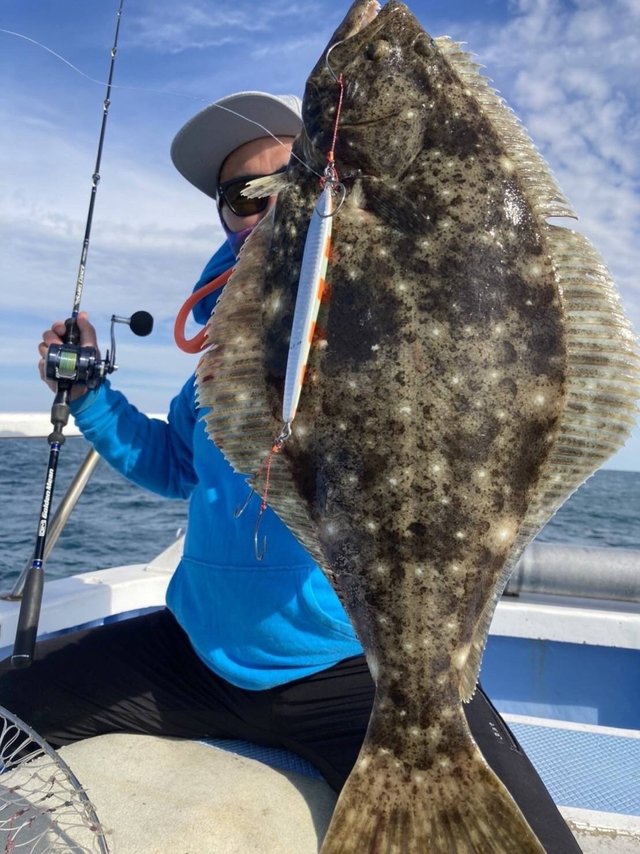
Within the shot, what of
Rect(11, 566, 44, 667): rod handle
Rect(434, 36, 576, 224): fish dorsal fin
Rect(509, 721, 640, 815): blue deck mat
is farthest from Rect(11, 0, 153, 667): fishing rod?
Rect(509, 721, 640, 815): blue deck mat

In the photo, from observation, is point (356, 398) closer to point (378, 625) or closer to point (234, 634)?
point (378, 625)

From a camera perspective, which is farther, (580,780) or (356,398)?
(580,780)

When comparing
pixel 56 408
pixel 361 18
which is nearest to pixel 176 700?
pixel 56 408

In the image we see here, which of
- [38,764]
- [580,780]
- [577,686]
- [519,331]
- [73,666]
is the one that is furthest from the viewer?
[577,686]

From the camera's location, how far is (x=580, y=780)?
315 cm

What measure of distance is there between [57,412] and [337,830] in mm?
1945

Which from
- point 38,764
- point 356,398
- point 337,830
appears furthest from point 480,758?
point 38,764

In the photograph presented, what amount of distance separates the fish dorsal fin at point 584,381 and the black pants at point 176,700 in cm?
78

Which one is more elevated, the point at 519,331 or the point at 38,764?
the point at 519,331

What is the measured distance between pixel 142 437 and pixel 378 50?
77.5 inches

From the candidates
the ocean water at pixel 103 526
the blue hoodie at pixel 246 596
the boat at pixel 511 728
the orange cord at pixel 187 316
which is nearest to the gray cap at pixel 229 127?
the orange cord at pixel 187 316

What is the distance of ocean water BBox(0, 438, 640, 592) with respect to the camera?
12.2 m

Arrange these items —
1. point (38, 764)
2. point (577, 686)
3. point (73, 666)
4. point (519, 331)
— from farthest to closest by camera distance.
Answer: point (577, 686), point (73, 666), point (38, 764), point (519, 331)

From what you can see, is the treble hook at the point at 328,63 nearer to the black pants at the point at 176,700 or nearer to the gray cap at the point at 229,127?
the gray cap at the point at 229,127
